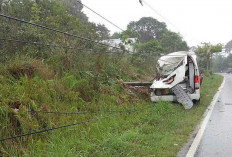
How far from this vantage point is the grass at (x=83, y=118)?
447cm

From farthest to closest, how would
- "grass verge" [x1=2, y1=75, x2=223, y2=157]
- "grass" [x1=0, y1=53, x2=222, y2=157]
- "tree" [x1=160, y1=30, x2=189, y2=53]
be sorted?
"tree" [x1=160, y1=30, x2=189, y2=53] → "grass" [x1=0, y1=53, x2=222, y2=157] → "grass verge" [x1=2, y1=75, x2=223, y2=157]

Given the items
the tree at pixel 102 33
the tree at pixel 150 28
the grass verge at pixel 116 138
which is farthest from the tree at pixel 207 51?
the grass verge at pixel 116 138

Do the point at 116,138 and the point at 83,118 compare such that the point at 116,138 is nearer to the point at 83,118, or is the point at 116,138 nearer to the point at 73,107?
the point at 83,118

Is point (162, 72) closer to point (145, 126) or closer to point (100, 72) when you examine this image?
point (100, 72)

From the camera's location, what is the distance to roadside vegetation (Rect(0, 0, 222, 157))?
455 cm

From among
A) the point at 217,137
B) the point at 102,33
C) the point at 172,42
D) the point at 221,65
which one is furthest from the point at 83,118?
the point at 221,65

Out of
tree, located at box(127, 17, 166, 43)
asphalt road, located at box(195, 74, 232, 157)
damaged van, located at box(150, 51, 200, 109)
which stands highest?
tree, located at box(127, 17, 166, 43)

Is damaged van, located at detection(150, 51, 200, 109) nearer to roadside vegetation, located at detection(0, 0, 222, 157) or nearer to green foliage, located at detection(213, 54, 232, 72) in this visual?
roadside vegetation, located at detection(0, 0, 222, 157)

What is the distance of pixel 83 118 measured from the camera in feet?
19.9

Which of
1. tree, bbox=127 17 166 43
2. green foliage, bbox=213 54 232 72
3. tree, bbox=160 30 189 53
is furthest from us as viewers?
green foliage, bbox=213 54 232 72

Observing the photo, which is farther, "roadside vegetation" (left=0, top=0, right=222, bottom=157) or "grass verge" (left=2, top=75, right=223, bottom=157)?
"roadside vegetation" (left=0, top=0, right=222, bottom=157)

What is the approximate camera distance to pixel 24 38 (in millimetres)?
8250

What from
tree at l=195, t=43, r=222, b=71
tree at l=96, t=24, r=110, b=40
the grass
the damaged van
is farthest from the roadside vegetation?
tree at l=195, t=43, r=222, b=71

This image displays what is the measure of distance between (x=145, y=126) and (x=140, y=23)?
59.7m
